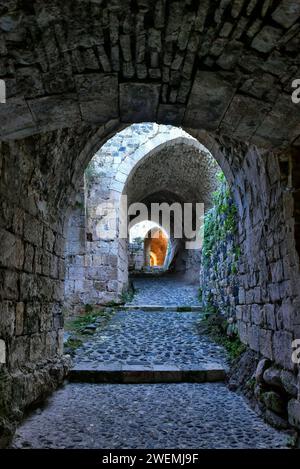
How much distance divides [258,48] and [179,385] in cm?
378

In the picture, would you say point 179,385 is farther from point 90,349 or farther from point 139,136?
point 139,136

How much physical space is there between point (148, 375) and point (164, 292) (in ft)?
19.9

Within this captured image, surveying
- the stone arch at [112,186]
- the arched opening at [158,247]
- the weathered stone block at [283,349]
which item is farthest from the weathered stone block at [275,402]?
the arched opening at [158,247]

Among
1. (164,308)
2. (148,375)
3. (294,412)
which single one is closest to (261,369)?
(294,412)

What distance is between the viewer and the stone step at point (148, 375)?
4707 mm

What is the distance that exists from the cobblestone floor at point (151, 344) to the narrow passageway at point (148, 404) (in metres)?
0.01

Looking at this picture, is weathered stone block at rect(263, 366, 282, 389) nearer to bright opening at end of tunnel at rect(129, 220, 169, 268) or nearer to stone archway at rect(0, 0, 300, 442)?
stone archway at rect(0, 0, 300, 442)

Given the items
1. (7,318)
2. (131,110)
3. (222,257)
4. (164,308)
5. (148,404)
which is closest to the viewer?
(131,110)

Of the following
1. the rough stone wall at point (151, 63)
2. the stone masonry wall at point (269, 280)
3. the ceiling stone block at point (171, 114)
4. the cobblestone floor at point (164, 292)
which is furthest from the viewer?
the cobblestone floor at point (164, 292)

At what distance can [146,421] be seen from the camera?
3283mm

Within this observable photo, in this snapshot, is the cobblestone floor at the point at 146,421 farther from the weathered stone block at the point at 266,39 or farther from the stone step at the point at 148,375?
the weathered stone block at the point at 266,39

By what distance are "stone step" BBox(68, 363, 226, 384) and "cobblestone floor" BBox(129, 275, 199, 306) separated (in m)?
4.18

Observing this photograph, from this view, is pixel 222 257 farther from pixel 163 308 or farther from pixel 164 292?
pixel 164 292

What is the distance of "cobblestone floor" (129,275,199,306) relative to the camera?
9.37 meters
